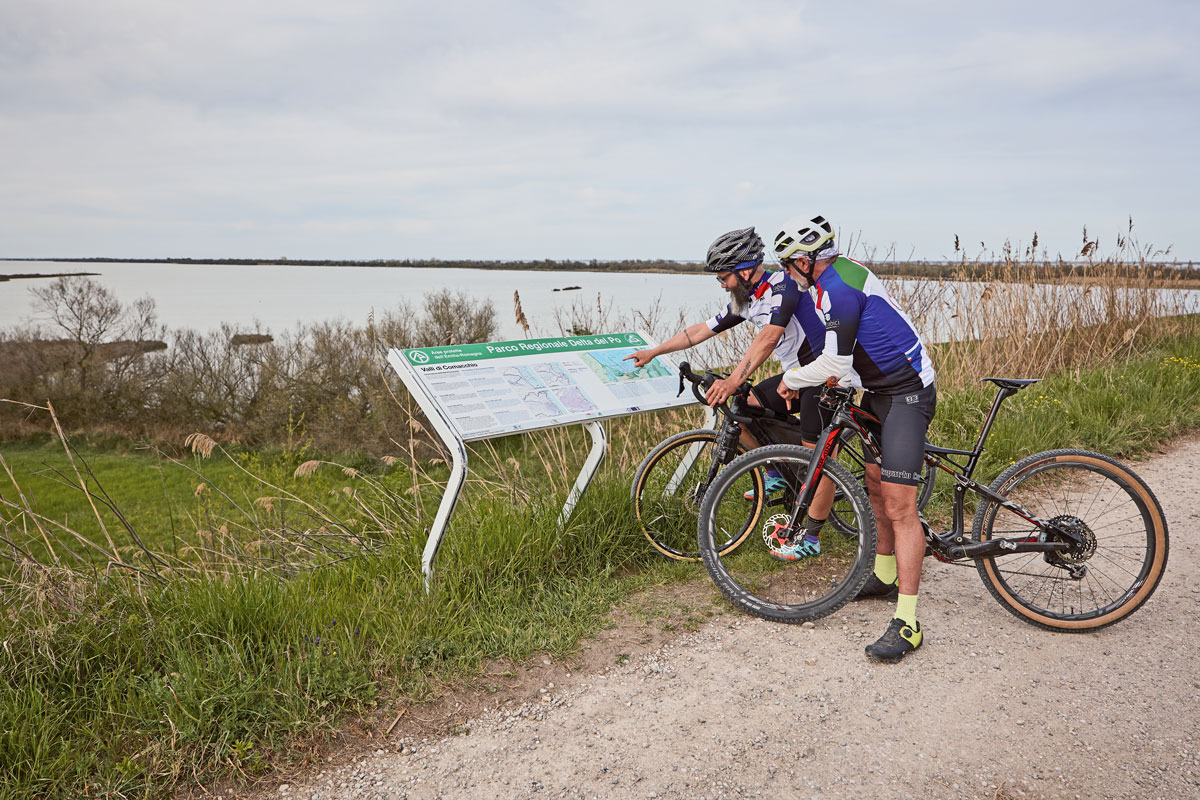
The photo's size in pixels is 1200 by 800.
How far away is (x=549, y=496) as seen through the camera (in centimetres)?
478

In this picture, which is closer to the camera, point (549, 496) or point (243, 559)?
point (549, 496)

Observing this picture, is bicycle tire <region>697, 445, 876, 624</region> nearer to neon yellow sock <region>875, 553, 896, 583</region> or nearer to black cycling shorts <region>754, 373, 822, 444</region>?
neon yellow sock <region>875, 553, 896, 583</region>

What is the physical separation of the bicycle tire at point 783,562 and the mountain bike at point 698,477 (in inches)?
4.3

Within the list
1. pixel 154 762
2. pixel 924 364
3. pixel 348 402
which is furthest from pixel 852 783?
pixel 348 402

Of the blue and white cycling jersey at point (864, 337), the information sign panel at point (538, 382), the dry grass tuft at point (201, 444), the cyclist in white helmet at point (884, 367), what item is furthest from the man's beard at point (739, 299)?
the dry grass tuft at point (201, 444)

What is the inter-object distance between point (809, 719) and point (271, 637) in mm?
2290

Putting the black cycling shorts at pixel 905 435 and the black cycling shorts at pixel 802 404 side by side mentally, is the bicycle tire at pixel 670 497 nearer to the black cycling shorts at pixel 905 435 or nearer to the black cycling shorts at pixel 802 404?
the black cycling shorts at pixel 802 404

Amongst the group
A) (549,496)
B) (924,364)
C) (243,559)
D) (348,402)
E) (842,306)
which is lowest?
(348,402)

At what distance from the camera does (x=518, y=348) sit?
178 inches

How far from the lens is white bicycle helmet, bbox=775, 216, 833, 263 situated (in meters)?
3.48

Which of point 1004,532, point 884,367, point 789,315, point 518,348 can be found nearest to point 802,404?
point 789,315

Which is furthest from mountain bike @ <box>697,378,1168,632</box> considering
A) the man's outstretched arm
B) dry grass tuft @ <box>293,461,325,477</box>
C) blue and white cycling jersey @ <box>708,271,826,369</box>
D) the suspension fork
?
dry grass tuft @ <box>293,461,325,477</box>

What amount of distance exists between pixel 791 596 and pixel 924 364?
1453 mm

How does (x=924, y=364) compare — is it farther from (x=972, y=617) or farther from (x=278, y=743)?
(x=278, y=743)
